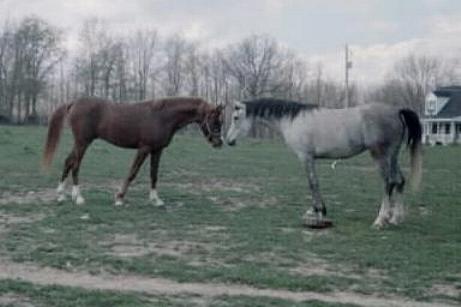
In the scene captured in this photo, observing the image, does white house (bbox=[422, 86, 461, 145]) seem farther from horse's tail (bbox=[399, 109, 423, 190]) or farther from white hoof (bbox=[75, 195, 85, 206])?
white hoof (bbox=[75, 195, 85, 206])

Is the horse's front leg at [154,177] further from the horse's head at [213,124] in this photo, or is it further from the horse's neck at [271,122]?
the horse's neck at [271,122]

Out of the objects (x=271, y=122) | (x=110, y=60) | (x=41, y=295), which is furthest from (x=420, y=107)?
(x=41, y=295)

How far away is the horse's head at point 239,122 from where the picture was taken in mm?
10531

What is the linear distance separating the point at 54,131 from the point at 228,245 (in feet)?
16.8

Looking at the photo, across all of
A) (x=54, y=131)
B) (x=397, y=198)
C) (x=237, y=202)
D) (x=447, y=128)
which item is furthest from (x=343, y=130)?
(x=447, y=128)

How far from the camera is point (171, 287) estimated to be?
6293mm

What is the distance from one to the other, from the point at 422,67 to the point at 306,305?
8835 centimetres

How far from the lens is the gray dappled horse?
388 inches

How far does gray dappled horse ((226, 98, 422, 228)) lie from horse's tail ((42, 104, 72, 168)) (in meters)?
3.99

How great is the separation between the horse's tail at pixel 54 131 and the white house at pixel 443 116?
184ft

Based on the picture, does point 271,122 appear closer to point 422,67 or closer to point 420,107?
point 420,107

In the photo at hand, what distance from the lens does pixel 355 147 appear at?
9.97 meters

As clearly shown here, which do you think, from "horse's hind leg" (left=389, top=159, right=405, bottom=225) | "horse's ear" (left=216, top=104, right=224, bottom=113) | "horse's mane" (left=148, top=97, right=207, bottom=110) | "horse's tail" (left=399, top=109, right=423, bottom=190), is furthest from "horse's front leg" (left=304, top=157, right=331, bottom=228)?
"horse's mane" (left=148, top=97, right=207, bottom=110)

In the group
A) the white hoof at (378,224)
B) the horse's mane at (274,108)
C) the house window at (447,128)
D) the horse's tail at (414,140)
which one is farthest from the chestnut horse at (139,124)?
the house window at (447,128)
